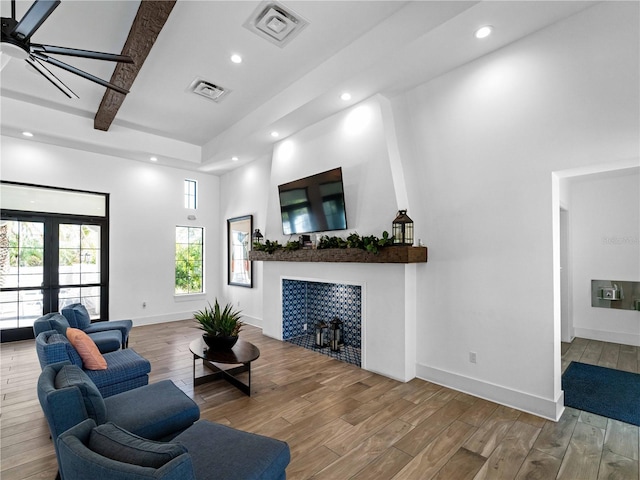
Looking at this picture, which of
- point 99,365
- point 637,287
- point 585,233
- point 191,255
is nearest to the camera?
point 99,365

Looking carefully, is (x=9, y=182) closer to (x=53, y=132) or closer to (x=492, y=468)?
(x=53, y=132)

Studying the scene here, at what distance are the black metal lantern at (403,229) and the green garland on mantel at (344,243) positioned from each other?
104 mm

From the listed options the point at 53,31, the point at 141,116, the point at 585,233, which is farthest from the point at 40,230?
the point at 585,233

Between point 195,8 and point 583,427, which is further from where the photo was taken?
point 195,8

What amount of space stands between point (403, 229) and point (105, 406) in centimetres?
306

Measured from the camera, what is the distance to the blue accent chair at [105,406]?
156 cm

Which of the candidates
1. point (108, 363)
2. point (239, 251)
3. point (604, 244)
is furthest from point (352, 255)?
point (604, 244)

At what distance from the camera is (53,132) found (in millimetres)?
5324

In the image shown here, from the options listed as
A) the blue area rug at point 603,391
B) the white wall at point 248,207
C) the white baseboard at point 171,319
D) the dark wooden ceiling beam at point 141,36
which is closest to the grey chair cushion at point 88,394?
the dark wooden ceiling beam at point 141,36

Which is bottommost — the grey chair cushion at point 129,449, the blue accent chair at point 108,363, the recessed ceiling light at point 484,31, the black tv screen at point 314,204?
the blue accent chair at point 108,363

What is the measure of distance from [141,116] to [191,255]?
10.6 feet

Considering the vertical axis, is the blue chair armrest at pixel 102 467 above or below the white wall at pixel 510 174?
below

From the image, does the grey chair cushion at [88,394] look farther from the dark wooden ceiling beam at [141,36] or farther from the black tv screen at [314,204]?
the black tv screen at [314,204]

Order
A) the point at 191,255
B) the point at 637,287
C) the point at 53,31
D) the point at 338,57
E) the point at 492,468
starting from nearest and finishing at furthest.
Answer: the point at 492,468 < the point at 53,31 < the point at 338,57 < the point at 637,287 < the point at 191,255
